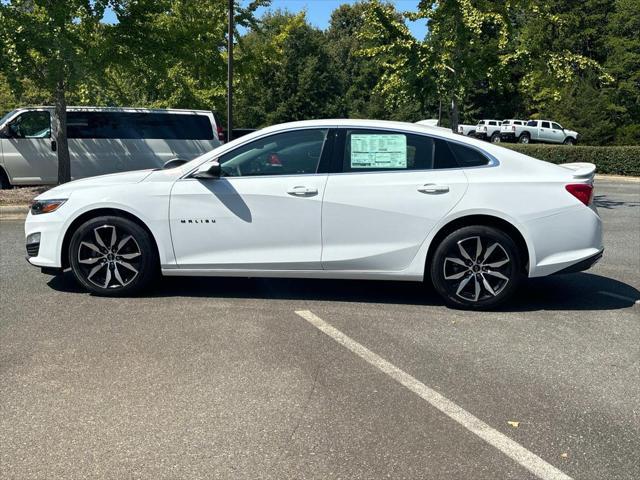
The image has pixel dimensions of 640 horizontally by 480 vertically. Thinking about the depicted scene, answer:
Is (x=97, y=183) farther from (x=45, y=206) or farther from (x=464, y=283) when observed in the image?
(x=464, y=283)

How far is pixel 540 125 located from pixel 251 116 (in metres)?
19.6

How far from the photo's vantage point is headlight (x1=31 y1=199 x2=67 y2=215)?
5.46 m

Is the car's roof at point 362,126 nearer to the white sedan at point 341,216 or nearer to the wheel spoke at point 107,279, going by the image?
the white sedan at point 341,216

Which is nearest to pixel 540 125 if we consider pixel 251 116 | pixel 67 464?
pixel 251 116

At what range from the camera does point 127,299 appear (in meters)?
5.46

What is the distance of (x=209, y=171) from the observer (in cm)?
524

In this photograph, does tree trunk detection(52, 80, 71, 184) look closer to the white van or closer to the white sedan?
the white van

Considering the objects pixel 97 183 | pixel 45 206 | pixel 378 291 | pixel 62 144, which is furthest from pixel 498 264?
pixel 62 144

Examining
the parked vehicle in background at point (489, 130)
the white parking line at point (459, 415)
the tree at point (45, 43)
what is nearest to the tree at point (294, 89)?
the parked vehicle in background at point (489, 130)

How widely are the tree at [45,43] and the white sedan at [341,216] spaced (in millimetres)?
5878

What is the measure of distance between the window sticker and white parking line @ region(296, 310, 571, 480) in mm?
1514

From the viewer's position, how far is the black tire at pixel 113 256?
5371 mm

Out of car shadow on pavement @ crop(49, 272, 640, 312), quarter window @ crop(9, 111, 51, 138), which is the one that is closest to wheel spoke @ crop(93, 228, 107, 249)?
car shadow on pavement @ crop(49, 272, 640, 312)

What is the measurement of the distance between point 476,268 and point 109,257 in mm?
3172
